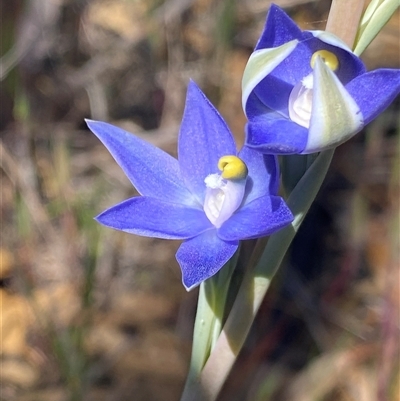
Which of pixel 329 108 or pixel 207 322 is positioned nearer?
pixel 329 108

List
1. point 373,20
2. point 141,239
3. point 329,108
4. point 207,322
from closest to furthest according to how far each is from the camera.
→ point 329,108 → point 373,20 → point 207,322 → point 141,239

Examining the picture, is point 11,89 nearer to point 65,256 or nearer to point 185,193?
point 65,256

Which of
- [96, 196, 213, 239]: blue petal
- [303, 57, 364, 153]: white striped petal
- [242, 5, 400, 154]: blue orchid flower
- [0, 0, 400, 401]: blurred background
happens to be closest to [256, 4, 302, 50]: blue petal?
[242, 5, 400, 154]: blue orchid flower

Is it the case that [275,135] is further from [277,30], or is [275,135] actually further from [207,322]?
[207,322]

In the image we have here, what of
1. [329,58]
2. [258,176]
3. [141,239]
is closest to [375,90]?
[329,58]

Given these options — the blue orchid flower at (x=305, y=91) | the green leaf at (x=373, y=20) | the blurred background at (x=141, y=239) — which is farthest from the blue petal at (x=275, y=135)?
the blurred background at (x=141, y=239)

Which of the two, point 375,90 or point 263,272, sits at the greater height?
point 375,90

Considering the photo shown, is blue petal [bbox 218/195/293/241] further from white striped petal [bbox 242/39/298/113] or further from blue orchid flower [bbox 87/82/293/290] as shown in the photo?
white striped petal [bbox 242/39/298/113]
